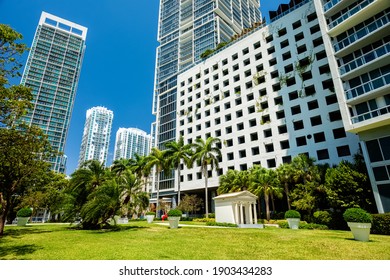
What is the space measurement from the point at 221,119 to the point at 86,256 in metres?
41.4

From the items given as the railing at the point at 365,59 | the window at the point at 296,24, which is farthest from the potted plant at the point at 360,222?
the window at the point at 296,24

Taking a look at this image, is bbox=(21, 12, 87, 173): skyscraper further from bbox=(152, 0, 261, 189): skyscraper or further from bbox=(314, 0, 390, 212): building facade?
bbox=(314, 0, 390, 212): building facade

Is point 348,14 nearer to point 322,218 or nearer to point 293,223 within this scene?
point 322,218

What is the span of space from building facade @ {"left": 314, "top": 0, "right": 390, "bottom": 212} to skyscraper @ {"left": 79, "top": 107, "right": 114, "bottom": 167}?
547ft

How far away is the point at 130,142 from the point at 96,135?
29378 millimetres


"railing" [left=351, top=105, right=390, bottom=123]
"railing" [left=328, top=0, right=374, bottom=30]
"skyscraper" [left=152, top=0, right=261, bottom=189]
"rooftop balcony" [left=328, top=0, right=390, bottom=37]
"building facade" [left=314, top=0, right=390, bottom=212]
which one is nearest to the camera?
"building facade" [left=314, top=0, right=390, bottom=212]

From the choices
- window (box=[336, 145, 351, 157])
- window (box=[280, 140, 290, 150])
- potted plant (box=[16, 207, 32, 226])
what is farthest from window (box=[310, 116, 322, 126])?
potted plant (box=[16, 207, 32, 226])

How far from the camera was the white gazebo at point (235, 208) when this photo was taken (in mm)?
24875

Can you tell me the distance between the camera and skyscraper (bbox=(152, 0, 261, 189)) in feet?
264

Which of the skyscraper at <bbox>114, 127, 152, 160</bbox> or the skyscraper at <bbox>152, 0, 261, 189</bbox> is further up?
the skyscraper at <bbox>152, 0, 261, 189</bbox>

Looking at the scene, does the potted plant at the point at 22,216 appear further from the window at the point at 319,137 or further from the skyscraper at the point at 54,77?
the skyscraper at the point at 54,77

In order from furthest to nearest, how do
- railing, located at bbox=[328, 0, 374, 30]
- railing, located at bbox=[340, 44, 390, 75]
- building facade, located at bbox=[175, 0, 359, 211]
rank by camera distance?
building facade, located at bbox=[175, 0, 359, 211]
railing, located at bbox=[328, 0, 374, 30]
railing, located at bbox=[340, 44, 390, 75]

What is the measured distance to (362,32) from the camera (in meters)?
24.7

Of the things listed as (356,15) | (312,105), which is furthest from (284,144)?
(356,15)
